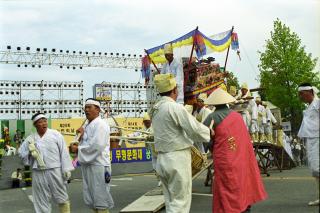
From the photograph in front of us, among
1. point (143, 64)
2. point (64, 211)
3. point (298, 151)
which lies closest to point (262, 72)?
point (298, 151)

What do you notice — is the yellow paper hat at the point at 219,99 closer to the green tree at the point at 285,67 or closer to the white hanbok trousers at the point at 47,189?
the white hanbok trousers at the point at 47,189

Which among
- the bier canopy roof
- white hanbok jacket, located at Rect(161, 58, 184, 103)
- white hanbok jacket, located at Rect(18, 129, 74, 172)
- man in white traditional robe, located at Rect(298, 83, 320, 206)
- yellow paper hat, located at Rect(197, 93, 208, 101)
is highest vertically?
the bier canopy roof

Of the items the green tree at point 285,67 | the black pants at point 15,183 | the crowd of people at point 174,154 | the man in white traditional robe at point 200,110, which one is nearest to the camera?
the crowd of people at point 174,154

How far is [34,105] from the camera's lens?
45844 mm

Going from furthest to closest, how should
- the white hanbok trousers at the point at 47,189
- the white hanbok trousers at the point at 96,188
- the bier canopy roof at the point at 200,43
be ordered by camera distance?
the bier canopy roof at the point at 200,43, the white hanbok trousers at the point at 47,189, the white hanbok trousers at the point at 96,188

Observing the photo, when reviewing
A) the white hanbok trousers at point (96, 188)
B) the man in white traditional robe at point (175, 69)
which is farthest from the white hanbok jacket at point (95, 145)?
the man in white traditional robe at point (175, 69)

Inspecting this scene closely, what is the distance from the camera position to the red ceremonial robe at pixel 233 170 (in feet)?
20.1

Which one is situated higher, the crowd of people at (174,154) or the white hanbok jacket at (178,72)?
the white hanbok jacket at (178,72)

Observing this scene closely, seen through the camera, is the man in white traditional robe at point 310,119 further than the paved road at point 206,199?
No

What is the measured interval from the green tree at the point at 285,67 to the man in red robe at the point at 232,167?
68.6 ft

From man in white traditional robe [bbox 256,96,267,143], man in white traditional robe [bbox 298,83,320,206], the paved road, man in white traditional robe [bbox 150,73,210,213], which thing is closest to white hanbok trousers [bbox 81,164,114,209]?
man in white traditional robe [bbox 150,73,210,213]

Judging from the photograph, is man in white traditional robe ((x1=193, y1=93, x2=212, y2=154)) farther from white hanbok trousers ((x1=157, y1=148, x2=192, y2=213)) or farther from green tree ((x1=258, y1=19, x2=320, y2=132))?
green tree ((x1=258, y1=19, x2=320, y2=132))

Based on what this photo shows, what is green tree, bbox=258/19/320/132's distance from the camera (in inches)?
1058

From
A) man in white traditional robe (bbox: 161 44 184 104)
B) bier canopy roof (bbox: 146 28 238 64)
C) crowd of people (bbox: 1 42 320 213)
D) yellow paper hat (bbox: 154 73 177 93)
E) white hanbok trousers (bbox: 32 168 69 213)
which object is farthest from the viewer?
bier canopy roof (bbox: 146 28 238 64)
